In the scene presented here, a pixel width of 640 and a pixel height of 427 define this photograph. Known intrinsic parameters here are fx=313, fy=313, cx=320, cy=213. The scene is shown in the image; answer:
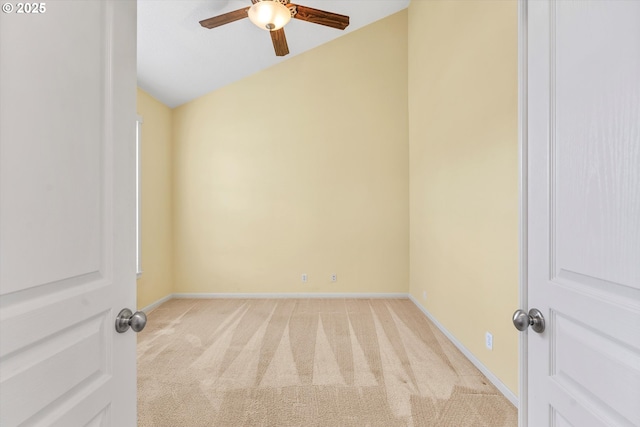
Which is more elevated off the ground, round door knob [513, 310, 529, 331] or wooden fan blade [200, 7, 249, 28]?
wooden fan blade [200, 7, 249, 28]

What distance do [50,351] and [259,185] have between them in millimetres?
4075

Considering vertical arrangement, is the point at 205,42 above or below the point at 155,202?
above

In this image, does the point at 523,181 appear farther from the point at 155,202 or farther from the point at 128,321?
the point at 155,202

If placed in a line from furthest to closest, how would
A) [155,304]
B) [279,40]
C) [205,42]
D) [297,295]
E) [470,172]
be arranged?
[297,295], [155,304], [205,42], [279,40], [470,172]

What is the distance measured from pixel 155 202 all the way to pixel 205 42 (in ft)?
7.04

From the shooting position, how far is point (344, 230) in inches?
182

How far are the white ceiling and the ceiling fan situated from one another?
584 mm

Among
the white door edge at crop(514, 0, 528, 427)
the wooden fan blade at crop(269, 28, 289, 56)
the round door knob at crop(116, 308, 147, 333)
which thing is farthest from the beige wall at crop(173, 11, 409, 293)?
the round door knob at crop(116, 308, 147, 333)

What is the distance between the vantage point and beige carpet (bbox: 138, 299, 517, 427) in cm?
192

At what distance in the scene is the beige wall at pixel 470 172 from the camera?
2064 millimetres

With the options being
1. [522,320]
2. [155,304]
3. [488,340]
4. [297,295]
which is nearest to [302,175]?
[297,295]

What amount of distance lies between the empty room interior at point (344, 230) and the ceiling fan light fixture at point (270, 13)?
59.7 inches

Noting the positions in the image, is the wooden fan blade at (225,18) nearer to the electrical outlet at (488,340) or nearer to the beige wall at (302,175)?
the beige wall at (302,175)

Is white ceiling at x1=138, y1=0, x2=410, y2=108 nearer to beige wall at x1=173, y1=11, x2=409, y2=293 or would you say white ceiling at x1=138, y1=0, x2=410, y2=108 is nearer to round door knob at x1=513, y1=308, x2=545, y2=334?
beige wall at x1=173, y1=11, x2=409, y2=293
